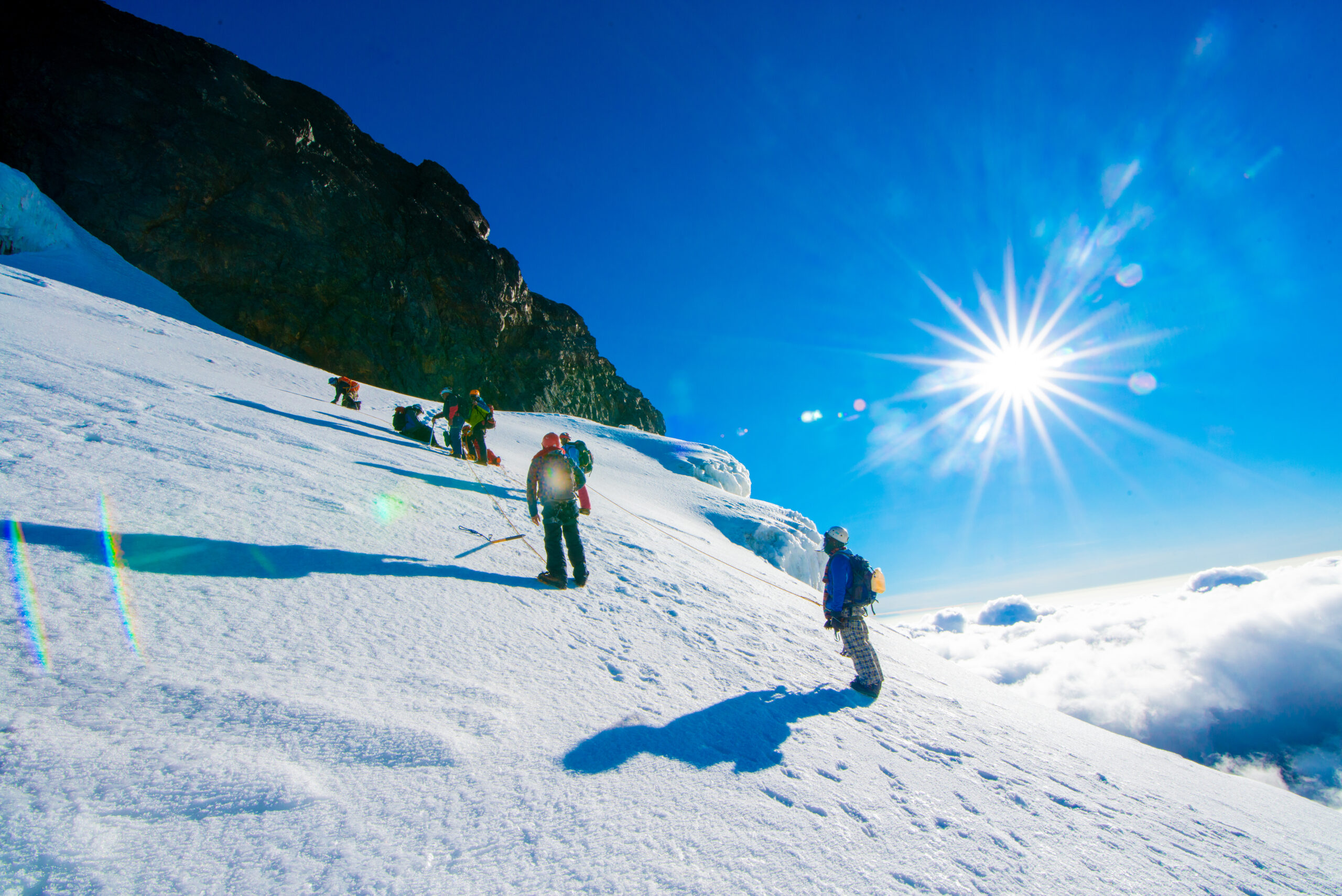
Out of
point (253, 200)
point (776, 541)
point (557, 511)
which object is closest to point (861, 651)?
point (557, 511)

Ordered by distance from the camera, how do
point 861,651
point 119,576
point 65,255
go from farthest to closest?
point 65,255
point 861,651
point 119,576

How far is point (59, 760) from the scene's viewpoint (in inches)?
74.3

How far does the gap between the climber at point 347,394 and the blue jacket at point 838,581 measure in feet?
51.6

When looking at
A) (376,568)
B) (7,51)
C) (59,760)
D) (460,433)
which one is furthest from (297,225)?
(59,760)

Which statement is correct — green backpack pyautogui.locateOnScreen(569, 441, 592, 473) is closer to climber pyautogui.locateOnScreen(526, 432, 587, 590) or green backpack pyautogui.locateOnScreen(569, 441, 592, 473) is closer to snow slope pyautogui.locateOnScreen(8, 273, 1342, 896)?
snow slope pyautogui.locateOnScreen(8, 273, 1342, 896)

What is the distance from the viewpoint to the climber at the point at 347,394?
641 inches

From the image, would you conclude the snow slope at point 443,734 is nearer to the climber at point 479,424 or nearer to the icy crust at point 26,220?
the climber at point 479,424

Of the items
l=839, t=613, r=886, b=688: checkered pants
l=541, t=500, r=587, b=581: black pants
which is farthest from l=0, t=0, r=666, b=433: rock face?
l=839, t=613, r=886, b=688: checkered pants

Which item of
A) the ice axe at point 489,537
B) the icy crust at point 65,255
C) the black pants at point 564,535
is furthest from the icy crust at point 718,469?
the icy crust at point 65,255

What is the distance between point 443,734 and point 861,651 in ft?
14.0

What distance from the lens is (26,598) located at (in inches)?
109

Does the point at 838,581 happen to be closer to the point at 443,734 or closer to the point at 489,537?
the point at 443,734

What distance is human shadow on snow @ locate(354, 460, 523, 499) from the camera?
8.80 m

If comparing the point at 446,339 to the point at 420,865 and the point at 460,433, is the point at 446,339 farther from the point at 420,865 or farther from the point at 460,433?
the point at 420,865
